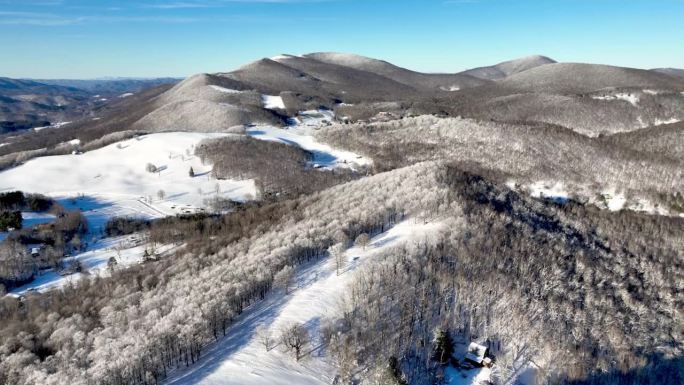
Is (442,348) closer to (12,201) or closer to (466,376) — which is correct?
(466,376)

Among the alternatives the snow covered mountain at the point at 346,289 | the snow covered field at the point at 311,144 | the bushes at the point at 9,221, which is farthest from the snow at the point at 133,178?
the snow covered field at the point at 311,144

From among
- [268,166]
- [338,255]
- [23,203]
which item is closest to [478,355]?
[338,255]

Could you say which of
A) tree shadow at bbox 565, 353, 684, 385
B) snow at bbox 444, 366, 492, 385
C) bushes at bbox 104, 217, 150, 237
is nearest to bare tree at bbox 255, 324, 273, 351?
snow at bbox 444, 366, 492, 385

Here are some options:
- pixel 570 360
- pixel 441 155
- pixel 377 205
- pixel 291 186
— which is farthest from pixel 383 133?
pixel 570 360

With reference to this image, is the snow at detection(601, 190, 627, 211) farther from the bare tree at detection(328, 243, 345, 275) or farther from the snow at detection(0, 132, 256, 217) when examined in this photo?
the snow at detection(0, 132, 256, 217)

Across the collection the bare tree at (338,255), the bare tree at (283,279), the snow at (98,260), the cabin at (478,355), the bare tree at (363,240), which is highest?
the bare tree at (363,240)

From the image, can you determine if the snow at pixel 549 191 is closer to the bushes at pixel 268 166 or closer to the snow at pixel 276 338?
the bushes at pixel 268 166

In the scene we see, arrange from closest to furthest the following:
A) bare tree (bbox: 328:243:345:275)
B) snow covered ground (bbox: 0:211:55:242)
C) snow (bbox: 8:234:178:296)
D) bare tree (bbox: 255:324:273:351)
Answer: bare tree (bbox: 255:324:273:351)
bare tree (bbox: 328:243:345:275)
snow (bbox: 8:234:178:296)
snow covered ground (bbox: 0:211:55:242)
